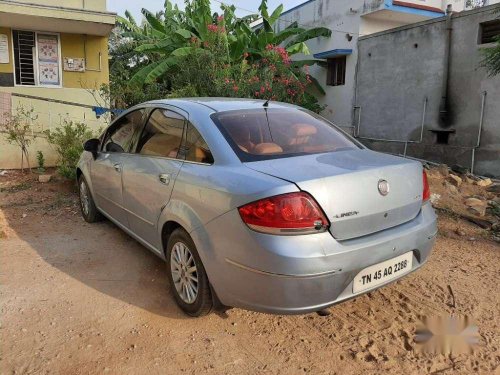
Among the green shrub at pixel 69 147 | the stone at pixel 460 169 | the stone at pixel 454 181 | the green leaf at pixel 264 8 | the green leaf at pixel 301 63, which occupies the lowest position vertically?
the stone at pixel 460 169

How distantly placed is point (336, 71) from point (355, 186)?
1524cm

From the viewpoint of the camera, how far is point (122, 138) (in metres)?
4.40

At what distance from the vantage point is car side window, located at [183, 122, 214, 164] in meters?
3.05

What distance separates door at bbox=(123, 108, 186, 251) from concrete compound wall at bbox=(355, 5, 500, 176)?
31.1 ft

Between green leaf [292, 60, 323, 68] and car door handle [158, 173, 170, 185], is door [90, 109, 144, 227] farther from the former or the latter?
green leaf [292, 60, 323, 68]

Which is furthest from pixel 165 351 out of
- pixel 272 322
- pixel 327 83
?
pixel 327 83

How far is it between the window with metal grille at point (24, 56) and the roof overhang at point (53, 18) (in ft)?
0.78

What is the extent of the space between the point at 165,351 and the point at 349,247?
134 centimetres

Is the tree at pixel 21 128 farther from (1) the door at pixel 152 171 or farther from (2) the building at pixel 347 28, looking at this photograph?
(2) the building at pixel 347 28

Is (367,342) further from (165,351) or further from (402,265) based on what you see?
(165,351)

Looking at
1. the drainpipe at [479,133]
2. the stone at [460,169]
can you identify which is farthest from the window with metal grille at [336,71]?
the stone at [460,169]

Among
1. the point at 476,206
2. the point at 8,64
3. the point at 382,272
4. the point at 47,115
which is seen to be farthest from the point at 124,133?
the point at 8,64

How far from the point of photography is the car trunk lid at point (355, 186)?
2.52 metres

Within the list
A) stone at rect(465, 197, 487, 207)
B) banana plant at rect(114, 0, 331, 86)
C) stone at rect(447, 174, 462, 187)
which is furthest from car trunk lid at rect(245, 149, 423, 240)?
banana plant at rect(114, 0, 331, 86)
